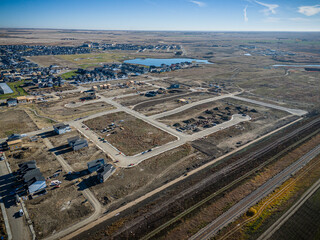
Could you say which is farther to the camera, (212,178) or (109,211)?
(212,178)

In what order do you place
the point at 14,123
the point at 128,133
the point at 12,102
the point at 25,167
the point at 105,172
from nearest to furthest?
the point at 105,172 < the point at 25,167 < the point at 128,133 < the point at 14,123 < the point at 12,102

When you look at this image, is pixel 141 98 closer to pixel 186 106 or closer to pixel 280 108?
pixel 186 106

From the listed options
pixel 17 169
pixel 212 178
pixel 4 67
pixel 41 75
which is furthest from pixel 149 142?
pixel 4 67

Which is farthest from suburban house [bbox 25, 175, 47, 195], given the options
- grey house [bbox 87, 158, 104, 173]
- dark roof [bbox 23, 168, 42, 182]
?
grey house [bbox 87, 158, 104, 173]

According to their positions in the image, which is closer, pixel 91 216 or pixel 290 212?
pixel 91 216

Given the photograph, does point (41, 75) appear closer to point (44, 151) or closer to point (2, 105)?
point (2, 105)

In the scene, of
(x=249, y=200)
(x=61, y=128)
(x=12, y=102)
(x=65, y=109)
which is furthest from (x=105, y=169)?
(x=12, y=102)

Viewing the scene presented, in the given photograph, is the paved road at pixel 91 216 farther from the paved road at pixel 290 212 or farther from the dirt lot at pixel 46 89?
the dirt lot at pixel 46 89
